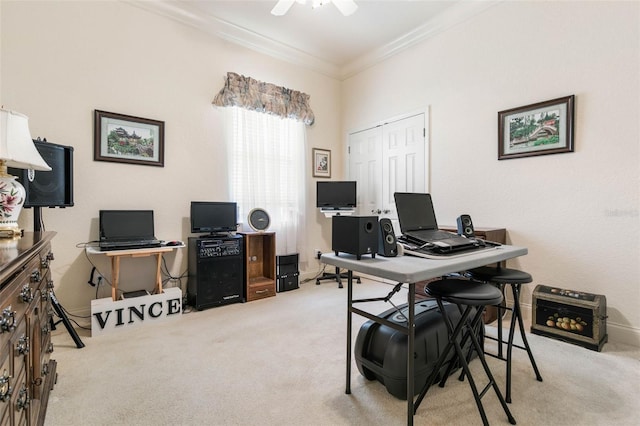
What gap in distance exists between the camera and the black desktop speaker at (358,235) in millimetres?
1521

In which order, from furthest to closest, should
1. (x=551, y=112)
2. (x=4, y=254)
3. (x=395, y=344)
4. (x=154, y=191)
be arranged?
1. (x=154, y=191)
2. (x=551, y=112)
3. (x=395, y=344)
4. (x=4, y=254)

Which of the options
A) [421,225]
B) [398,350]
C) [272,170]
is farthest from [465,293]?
[272,170]

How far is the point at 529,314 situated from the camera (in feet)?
9.50

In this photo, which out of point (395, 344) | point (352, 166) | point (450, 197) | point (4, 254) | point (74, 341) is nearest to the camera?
point (4, 254)

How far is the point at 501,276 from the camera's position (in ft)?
6.04

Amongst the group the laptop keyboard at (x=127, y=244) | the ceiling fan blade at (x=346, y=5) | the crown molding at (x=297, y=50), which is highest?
the crown molding at (x=297, y=50)

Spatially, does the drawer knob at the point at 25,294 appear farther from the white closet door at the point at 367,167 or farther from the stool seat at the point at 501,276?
the white closet door at the point at 367,167

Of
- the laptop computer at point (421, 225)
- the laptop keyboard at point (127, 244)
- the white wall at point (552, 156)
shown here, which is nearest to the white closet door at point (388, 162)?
the white wall at point (552, 156)

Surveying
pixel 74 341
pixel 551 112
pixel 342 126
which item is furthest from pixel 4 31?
pixel 551 112

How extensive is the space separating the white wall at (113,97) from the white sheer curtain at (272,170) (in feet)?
0.65

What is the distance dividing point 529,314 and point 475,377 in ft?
4.68


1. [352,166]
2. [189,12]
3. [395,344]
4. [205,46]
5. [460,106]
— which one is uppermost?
[189,12]

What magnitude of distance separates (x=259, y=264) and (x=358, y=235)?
276 cm

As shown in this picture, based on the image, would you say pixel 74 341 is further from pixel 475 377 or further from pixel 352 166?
pixel 352 166
